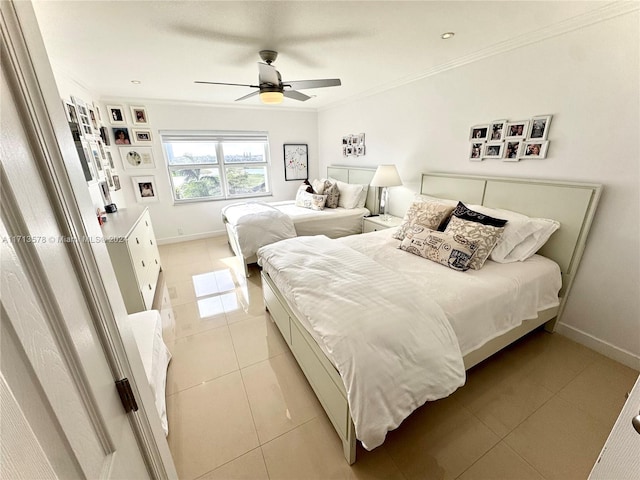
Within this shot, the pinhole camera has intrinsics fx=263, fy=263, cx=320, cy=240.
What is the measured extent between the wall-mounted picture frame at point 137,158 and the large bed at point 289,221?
60.4 inches

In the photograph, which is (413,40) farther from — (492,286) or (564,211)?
(492,286)

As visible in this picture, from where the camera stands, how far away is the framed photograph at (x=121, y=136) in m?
3.87

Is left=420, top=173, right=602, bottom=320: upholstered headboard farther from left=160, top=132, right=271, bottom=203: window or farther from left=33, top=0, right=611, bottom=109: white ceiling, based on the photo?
left=160, top=132, right=271, bottom=203: window

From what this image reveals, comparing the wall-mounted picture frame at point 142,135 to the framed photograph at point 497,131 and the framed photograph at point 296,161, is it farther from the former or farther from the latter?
the framed photograph at point 497,131

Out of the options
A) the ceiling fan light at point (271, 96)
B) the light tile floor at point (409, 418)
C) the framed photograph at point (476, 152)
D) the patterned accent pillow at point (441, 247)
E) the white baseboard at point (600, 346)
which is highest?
the ceiling fan light at point (271, 96)

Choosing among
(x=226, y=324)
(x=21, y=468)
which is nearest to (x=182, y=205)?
(x=226, y=324)

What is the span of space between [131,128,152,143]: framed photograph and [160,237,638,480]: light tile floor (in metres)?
3.28

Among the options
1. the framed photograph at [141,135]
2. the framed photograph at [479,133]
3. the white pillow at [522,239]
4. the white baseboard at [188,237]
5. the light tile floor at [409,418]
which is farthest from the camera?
the white baseboard at [188,237]

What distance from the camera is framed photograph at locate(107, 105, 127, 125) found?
12.3ft

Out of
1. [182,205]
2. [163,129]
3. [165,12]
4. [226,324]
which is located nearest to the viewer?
[165,12]

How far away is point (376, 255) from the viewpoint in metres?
2.24

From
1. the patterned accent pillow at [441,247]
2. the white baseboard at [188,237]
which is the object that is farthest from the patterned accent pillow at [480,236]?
the white baseboard at [188,237]

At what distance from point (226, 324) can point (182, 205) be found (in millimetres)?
→ 2980

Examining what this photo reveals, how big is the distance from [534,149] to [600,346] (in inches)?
64.1
